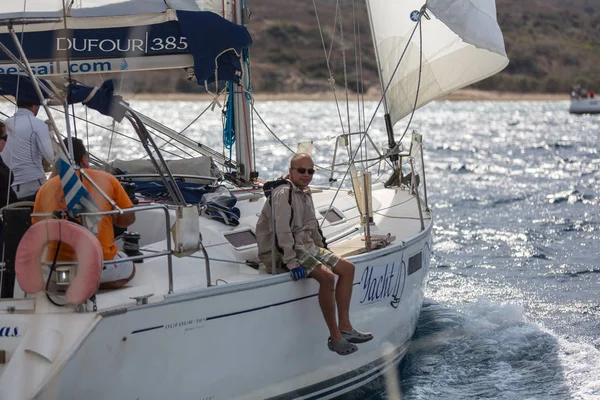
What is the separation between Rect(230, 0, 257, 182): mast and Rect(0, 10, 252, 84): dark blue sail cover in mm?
1051

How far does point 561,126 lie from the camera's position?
5447cm

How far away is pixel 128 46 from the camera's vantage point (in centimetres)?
688

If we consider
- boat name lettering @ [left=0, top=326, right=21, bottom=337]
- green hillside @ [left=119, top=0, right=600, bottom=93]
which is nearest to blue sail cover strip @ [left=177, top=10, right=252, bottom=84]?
boat name lettering @ [left=0, top=326, right=21, bottom=337]

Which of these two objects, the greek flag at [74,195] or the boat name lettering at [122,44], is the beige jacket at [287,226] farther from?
the boat name lettering at [122,44]

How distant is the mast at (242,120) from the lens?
8.02m

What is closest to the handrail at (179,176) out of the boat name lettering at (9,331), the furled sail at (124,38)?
the furled sail at (124,38)

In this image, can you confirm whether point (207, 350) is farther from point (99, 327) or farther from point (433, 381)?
point (433, 381)

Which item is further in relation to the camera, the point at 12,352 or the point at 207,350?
the point at 207,350

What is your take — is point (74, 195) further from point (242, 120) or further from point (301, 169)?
point (242, 120)

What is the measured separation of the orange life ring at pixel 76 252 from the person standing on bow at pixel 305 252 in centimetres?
134

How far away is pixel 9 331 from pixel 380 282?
278cm

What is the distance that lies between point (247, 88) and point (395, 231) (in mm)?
1704

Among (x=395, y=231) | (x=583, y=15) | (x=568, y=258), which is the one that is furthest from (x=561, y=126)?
(x=583, y=15)

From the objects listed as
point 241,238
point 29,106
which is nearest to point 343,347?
point 241,238
